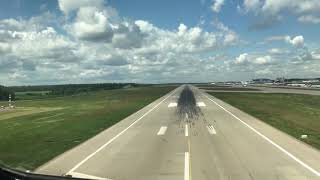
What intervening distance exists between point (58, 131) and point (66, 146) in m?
9.72

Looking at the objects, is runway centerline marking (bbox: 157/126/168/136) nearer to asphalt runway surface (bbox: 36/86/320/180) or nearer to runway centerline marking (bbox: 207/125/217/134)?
asphalt runway surface (bbox: 36/86/320/180)

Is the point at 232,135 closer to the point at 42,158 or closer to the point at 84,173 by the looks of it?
the point at 42,158

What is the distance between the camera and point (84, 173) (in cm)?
1717

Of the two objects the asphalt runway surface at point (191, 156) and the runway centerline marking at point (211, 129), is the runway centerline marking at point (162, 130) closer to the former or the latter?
the asphalt runway surface at point (191, 156)

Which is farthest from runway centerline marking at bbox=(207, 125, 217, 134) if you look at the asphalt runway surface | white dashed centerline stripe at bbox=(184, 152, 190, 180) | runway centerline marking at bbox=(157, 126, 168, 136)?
white dashed centerline stripe at bbox=(184, 152, 190, 180)

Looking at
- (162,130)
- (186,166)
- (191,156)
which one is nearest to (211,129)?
(162,130)

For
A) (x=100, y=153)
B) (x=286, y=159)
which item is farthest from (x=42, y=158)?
(x=286, y=159)

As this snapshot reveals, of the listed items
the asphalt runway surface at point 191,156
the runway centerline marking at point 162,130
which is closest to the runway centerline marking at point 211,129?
the asphalt runway surface at point 191,156

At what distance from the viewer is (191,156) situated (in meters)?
21.0

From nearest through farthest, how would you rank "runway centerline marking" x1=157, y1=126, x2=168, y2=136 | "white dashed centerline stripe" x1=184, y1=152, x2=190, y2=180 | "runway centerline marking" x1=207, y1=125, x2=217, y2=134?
"white dashed centerline stripe" x1=184, y1=152, x2=190, y2=180 < "runway centerline marking" x1=207, y1=125, x2=217, y2=134 < "runway centerline marking" x1=157, y1=126, x2=168, y2=136

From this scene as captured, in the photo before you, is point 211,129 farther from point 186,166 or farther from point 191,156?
point 186,166

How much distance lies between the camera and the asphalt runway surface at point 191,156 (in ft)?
55.1

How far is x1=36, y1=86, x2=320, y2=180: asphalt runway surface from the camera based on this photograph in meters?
16.8

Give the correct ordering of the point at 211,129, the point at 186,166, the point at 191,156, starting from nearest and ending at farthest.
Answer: the point at 186,166
the point at 191,156
the point at 211,129
